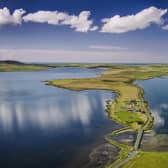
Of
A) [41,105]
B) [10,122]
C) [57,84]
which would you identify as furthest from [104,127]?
[57,84]

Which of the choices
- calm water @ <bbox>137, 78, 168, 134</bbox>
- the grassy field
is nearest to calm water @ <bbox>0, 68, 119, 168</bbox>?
the grassy field

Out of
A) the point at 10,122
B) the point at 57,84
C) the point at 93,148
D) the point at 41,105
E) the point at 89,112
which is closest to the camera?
the point at 93,148

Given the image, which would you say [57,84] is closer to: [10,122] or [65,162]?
[10,122]

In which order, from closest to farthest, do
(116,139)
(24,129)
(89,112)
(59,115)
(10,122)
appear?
(116,139)
(24,129)
(10,122)
(59,115)
(89,112)

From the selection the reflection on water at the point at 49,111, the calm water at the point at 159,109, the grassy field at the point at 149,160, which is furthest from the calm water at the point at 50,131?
the calm water at the point at 159,109

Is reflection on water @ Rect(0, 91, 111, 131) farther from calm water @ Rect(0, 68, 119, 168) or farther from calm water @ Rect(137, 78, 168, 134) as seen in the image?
calm water @ Rect(137, 78, 168, 134)
